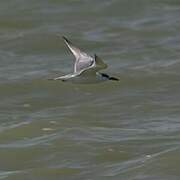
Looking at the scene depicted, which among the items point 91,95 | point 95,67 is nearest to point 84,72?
point 95,67

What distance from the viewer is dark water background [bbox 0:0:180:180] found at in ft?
35.0

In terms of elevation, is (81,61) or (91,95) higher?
(81,61)

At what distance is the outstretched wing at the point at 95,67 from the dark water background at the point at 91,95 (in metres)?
0.91

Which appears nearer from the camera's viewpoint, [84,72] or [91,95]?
[84,72]

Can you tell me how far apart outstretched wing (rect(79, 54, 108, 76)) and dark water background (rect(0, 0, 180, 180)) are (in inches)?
35.7

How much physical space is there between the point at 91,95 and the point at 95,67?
2.99m

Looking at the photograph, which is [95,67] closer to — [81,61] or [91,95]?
[81,61]

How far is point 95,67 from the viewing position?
10336 mm

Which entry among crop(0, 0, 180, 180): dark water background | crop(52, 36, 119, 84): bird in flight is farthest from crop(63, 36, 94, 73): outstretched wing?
crop(0, 0, 180, 180): dark water background

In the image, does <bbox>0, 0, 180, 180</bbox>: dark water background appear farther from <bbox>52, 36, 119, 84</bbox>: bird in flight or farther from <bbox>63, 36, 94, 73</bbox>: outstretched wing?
<bbox>63, 36, 94, 73</bbox>: outstretched wing

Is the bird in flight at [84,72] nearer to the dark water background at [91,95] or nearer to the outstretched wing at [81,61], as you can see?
the outstretched wing at [81,61]

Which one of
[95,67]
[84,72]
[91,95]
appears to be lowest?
[91,95]

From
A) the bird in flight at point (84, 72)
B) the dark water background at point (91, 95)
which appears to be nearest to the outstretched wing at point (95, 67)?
the bird in flight at point (84, 72)

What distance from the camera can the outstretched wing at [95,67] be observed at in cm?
996
